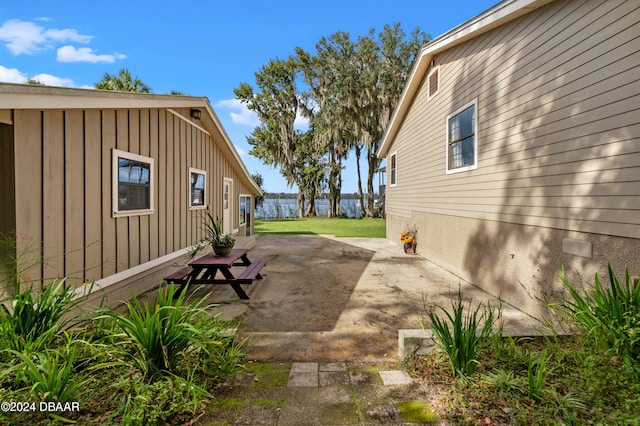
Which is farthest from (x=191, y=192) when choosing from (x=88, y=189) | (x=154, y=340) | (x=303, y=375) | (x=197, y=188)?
(x=303, y=375)

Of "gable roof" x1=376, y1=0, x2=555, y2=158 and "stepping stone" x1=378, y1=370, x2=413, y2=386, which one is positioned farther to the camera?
"gable roof" x1=376, y1=0, x2=555, y2=158

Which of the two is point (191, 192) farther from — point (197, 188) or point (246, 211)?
point (246, 211)

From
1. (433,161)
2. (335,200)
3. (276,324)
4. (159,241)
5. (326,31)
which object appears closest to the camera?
(276,324)

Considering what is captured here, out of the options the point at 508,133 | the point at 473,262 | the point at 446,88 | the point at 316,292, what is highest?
the point at 446,88

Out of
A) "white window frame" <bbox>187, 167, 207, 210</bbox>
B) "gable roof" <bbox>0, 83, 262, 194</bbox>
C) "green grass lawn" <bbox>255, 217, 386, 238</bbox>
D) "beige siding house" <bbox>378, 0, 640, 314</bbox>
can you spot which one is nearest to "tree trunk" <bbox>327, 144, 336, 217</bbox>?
"green grass lawn" <bbox>255, 217, 386, 238</bbox>

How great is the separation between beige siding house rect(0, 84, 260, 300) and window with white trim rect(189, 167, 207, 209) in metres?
0.05

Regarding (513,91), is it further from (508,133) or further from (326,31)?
(326,31)

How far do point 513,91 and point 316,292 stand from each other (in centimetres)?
439

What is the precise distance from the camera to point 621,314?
2.24m

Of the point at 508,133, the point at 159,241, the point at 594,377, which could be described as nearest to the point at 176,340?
the point at 594,377

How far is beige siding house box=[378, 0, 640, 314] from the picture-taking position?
2.92 meters

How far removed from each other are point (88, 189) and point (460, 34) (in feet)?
22.7

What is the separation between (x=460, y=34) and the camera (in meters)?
5.86

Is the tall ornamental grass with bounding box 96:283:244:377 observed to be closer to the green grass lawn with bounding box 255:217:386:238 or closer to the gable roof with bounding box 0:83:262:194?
the gable roof with bounding box 0:83:262:194
